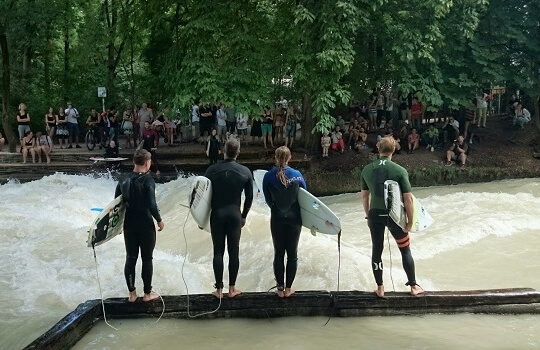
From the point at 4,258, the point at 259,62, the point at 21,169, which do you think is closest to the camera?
the point at 4,258

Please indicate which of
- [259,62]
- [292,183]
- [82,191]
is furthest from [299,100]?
[292,183]

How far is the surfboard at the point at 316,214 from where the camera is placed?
625cm

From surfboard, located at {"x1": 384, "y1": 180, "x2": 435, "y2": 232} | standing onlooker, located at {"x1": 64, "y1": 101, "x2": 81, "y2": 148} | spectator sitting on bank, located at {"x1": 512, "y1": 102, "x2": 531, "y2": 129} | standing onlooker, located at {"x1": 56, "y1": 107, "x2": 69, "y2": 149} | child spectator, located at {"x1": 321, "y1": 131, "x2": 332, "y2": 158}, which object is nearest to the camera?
surfboard, located at {"x1": 384, "y1": 180, "x2": 435, "y2": 232}

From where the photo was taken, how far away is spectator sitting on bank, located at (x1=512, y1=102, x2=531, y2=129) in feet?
68.1

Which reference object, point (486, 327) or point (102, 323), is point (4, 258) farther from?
point (486, 327)

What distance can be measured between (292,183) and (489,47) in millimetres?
15519

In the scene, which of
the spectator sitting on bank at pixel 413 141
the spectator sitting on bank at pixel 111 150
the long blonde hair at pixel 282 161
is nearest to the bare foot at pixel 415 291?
the long blonde hair at pixel 282 161

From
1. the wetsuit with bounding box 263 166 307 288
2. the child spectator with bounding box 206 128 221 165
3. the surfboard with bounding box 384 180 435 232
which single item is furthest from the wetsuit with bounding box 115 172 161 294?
the child spectator with bounding box 206 128 221 165

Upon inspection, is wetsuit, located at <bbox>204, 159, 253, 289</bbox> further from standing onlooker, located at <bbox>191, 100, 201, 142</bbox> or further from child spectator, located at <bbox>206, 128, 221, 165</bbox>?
standing onlooker, located at <bbox>191, 100, 201, 142</bbox>

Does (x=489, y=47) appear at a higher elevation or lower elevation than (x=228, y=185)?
higher

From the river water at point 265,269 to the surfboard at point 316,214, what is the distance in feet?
3.33

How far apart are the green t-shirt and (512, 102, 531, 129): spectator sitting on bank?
16347 millimetres

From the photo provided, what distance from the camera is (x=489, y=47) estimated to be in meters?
19.4

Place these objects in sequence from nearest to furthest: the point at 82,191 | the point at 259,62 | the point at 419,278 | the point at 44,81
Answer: the point at 419,278 < the point at 82,191 < the point at 259,62 < the point at 44,81
